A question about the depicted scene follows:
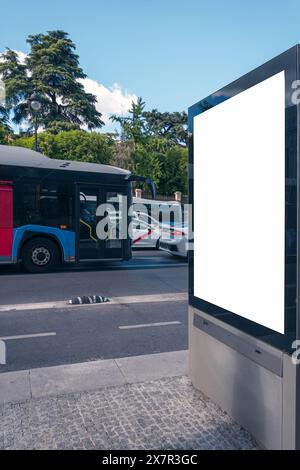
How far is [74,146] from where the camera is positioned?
36.7 meters

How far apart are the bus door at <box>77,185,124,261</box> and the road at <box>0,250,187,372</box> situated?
29.6 inches

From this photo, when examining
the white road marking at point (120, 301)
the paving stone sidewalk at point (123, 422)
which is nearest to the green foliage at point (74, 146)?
the white road marking at point (120, 301)

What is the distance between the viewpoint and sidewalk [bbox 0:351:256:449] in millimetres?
2779

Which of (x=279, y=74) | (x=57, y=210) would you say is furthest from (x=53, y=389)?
(x=57, y=210)

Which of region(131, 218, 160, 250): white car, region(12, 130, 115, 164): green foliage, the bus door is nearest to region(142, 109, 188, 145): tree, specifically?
region(12, 130, 115, 164): green foliage

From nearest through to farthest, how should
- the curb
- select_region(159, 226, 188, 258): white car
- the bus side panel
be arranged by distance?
the curb < the bus side panel < select_region(159, 226, 188, 258): white car

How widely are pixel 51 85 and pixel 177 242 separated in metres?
39.0

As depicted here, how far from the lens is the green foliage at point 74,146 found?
36344mm

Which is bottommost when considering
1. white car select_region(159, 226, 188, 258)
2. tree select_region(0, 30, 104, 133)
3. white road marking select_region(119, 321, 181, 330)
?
white road marking select_region(119, 321, 181, 330)

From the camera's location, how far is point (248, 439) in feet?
9.22

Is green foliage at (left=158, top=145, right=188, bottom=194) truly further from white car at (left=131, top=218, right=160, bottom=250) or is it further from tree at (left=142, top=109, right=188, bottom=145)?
white car at (left=131, top=218, right=160, bottom=250)

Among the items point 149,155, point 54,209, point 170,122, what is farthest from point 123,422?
point 170,122

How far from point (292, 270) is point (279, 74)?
47.4 inches
